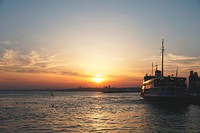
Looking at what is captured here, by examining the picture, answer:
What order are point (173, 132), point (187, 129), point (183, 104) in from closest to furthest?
point (173, 132) < point (187, 129) < point (183, 104)

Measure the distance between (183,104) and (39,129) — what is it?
171 ft

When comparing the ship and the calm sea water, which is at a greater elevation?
the ship

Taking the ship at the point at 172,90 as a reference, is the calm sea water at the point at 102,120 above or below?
below

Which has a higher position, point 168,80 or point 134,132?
point 168,80

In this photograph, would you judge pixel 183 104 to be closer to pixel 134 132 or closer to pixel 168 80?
pixel 168 80

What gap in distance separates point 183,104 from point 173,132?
47.2m

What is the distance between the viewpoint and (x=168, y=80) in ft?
255

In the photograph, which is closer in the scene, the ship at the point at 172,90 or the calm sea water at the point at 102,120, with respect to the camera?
the calm sea water at the point at 102,120

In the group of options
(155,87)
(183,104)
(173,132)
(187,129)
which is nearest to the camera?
(173,132)

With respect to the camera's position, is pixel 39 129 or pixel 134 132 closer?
pixel 134 132

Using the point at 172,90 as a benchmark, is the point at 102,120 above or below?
below

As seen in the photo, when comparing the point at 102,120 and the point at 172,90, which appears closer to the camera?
the point at 102,120

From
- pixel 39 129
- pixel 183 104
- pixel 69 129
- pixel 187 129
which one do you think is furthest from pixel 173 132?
pixel 183 104

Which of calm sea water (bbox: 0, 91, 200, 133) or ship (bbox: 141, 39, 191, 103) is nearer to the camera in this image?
calm sea water (bbox: 0, 91, 200, 133)
